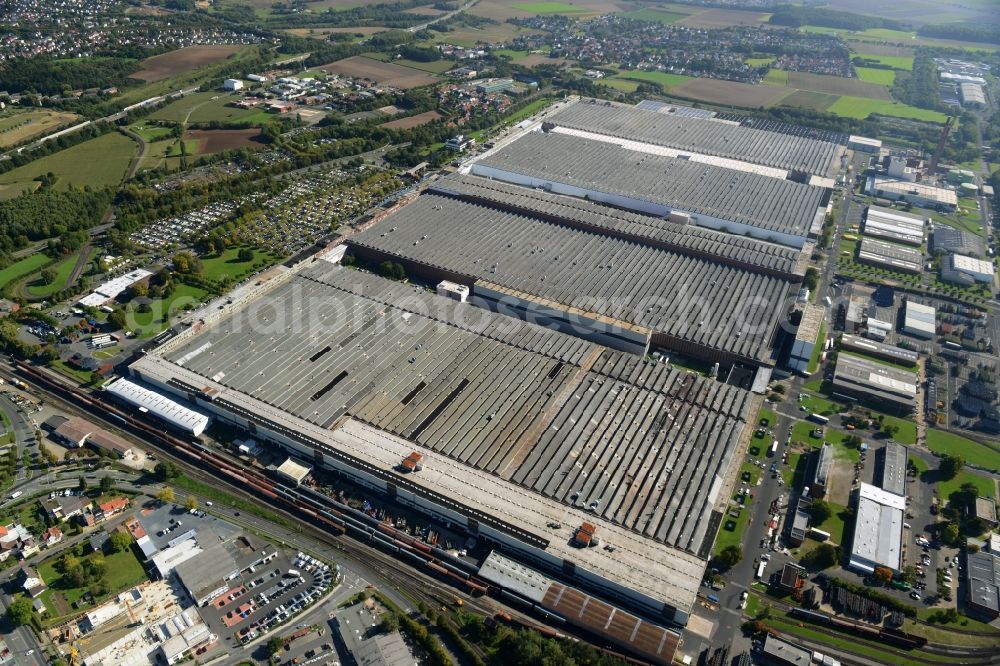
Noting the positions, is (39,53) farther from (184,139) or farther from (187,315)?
(187,315)

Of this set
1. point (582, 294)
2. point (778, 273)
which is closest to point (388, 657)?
point (582, 294)

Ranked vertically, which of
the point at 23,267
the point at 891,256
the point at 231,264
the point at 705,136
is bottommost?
the point at 23,267

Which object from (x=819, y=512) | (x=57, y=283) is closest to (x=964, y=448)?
(x=819, y=512)

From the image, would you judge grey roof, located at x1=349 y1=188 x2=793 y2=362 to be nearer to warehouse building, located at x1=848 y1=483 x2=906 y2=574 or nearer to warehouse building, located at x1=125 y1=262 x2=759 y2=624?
warehouse building, located at x1=125 y1=262 x2=759 y2=624

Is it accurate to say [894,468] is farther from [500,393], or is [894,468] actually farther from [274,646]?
[274,646]

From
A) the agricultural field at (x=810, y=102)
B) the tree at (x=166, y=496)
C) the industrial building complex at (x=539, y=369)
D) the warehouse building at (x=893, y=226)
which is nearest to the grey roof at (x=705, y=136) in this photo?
the warehouse building at (x=893, y=226)
